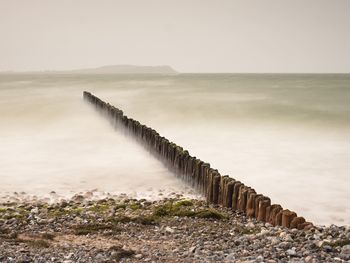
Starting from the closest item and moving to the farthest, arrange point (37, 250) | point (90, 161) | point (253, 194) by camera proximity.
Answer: point (37, 250) → point (253, 194) → point (90, 161)

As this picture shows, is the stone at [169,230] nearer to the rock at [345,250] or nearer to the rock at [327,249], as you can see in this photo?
the rock at [327,249]

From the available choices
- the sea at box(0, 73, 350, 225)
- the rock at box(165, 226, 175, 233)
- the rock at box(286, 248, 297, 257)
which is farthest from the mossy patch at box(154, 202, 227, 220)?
the rock at box(286, 248, 297, 257)

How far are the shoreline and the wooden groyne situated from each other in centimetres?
16

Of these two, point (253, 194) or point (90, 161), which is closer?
point (253, 194)

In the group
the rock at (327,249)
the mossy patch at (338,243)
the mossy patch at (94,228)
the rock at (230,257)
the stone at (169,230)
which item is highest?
the mossy patch at (338,243)

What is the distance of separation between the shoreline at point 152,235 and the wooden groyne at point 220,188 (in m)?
0.16

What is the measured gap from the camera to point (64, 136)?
60.8 feet

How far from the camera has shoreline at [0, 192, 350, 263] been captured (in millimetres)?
5473

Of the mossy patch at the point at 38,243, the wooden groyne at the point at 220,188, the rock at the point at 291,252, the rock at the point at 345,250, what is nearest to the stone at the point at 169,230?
the wooden groyne at the point at 220,188

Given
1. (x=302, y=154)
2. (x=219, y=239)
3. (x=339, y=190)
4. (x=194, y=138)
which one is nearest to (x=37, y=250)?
(x=219, y=239)

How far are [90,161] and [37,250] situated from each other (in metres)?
7.30

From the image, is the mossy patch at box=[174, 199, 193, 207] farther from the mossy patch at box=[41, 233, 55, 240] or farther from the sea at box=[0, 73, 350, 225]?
the mossy patch at box=[41, 233, 55, 240]

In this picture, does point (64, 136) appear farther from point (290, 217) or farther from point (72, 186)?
point (290, 217)

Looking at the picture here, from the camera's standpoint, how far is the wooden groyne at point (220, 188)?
6.61 meters
